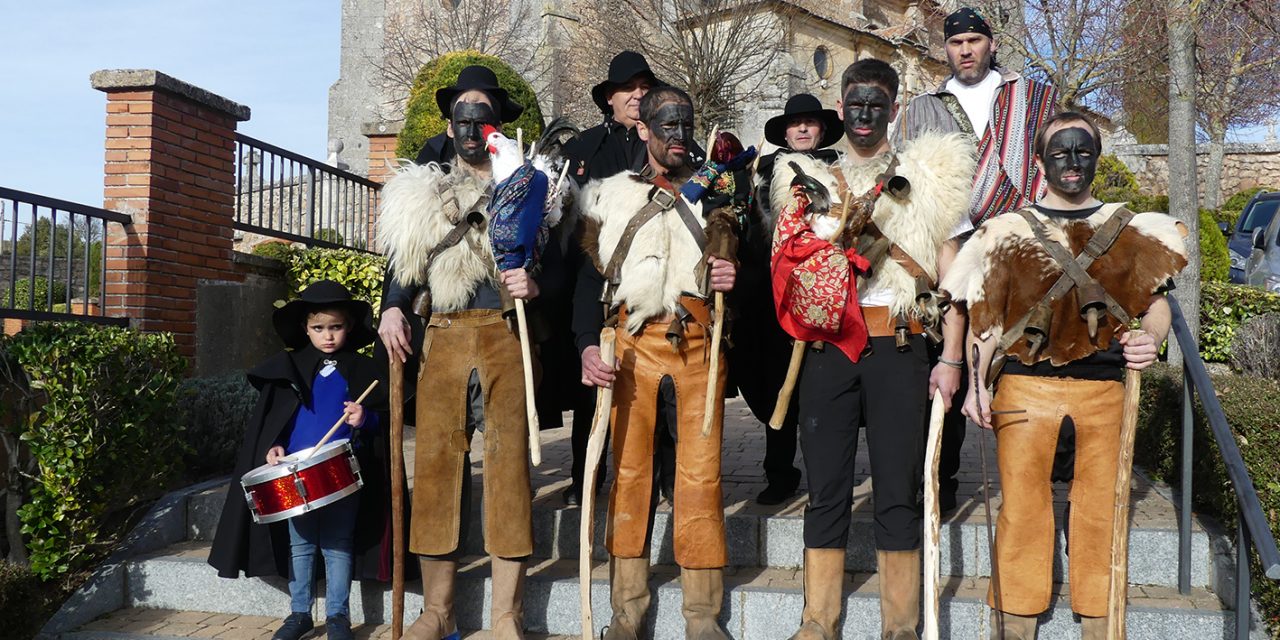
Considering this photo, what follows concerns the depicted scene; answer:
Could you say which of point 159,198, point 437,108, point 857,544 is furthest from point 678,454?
point 437,108

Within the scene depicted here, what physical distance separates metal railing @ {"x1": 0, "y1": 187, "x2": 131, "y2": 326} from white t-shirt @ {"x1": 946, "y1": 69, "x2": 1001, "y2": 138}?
5390 mm

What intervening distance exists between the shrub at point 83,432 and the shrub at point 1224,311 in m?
9.38

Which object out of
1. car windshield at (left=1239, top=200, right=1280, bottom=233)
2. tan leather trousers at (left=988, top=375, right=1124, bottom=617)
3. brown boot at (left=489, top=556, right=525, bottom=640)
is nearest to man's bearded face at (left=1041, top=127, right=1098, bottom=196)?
tan leather trousers at (left=988, top=375, right=1124, bottom=617)

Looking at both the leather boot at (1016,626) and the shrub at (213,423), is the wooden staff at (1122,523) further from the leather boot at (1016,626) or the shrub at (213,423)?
the shrub at (213,423)

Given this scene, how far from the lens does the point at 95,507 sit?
5047 mm

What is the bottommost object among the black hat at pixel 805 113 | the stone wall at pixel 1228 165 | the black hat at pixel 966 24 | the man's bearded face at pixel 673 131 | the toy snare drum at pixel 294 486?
the toy snare drum at pixel 294 486

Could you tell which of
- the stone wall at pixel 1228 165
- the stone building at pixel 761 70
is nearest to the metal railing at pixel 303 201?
the stone building at pixel 761 70

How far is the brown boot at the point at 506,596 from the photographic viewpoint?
4230 mm

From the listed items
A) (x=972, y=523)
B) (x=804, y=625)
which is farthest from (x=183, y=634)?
(x=972, y=523)

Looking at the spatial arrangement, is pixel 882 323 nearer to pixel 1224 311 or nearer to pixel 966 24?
pixel 966 24

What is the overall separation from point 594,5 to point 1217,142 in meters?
15.4

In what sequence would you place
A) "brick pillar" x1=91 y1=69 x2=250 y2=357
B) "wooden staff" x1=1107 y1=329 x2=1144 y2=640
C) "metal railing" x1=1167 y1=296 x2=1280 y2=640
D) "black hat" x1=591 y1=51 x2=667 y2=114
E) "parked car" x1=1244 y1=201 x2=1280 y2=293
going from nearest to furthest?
"metal railing" x1=1167 y1=296 x2=1280 y2=640 < "wooden staff" x1=1107 y1=329 x2=1144 y2=640 < "black hat" x1=591 y1=51 x2=667 y2=114 < "brick pillar" x1=91 y1=69 x2=250 y2=357 < "parked car" x1=1244 y1=201 x2=1280 y2=293

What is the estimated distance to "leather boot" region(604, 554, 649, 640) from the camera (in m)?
4.07

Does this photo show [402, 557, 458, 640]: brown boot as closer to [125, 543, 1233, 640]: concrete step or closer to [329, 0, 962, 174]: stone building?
[125, 543, 1233, 640]: concrete step
